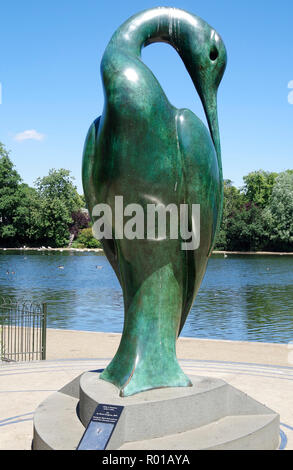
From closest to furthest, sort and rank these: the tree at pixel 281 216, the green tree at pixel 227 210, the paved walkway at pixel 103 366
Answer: the paved walkway at pixel 103 366 < the tree at pixel 281 216 < the green tree at pixel 227 210

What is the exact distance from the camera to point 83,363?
10469 millimetres

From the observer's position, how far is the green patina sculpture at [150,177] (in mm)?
5938

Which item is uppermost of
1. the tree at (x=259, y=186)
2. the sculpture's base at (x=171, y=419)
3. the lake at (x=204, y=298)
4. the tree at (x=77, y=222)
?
the tree at (x=259, y=186)

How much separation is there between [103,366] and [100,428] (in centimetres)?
531

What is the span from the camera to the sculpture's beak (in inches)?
262

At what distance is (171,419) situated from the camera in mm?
5457

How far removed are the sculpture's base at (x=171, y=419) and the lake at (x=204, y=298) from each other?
1030cm

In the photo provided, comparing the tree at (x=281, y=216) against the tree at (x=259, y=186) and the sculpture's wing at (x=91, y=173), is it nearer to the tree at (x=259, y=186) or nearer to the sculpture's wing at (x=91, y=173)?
the tree at (x=259, y=186)

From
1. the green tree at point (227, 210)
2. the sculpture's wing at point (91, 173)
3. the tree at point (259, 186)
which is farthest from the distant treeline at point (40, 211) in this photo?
the sculpture's wing at point (91, 173)

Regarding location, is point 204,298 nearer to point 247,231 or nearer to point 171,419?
point 171,419

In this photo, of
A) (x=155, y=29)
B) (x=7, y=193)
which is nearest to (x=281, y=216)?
(x=7, y=193)

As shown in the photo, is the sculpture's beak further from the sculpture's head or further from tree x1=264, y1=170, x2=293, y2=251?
tree x1=264, y1=170, x2=293, y2=251
